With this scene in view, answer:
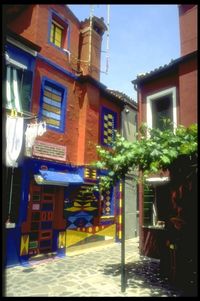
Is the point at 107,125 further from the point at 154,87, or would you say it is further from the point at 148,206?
the point at 148,206

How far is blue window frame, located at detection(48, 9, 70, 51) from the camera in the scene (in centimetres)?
1134

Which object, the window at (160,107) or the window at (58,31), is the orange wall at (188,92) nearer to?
the window at (160,107)

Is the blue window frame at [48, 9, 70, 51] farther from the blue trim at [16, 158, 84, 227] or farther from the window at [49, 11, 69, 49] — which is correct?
the blue trim at [16, 158, 84, 227]

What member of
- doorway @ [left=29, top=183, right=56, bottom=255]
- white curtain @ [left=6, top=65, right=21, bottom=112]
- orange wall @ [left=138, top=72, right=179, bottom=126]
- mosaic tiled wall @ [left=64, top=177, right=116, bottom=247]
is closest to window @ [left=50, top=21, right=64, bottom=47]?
white curtain @ [left=6, top=65, right=21, bottom=112]

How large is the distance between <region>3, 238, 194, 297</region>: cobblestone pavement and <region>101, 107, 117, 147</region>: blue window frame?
5.88m

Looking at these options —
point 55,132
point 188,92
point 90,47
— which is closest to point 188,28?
point 188,92

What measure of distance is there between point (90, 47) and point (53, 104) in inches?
151

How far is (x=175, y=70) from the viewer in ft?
36.7

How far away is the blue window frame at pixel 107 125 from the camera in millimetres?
13805

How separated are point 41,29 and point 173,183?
8257 mm

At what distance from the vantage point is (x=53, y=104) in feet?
36.7

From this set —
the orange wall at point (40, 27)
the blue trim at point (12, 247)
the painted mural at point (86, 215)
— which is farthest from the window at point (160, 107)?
the blue trim at point (12, 247)
